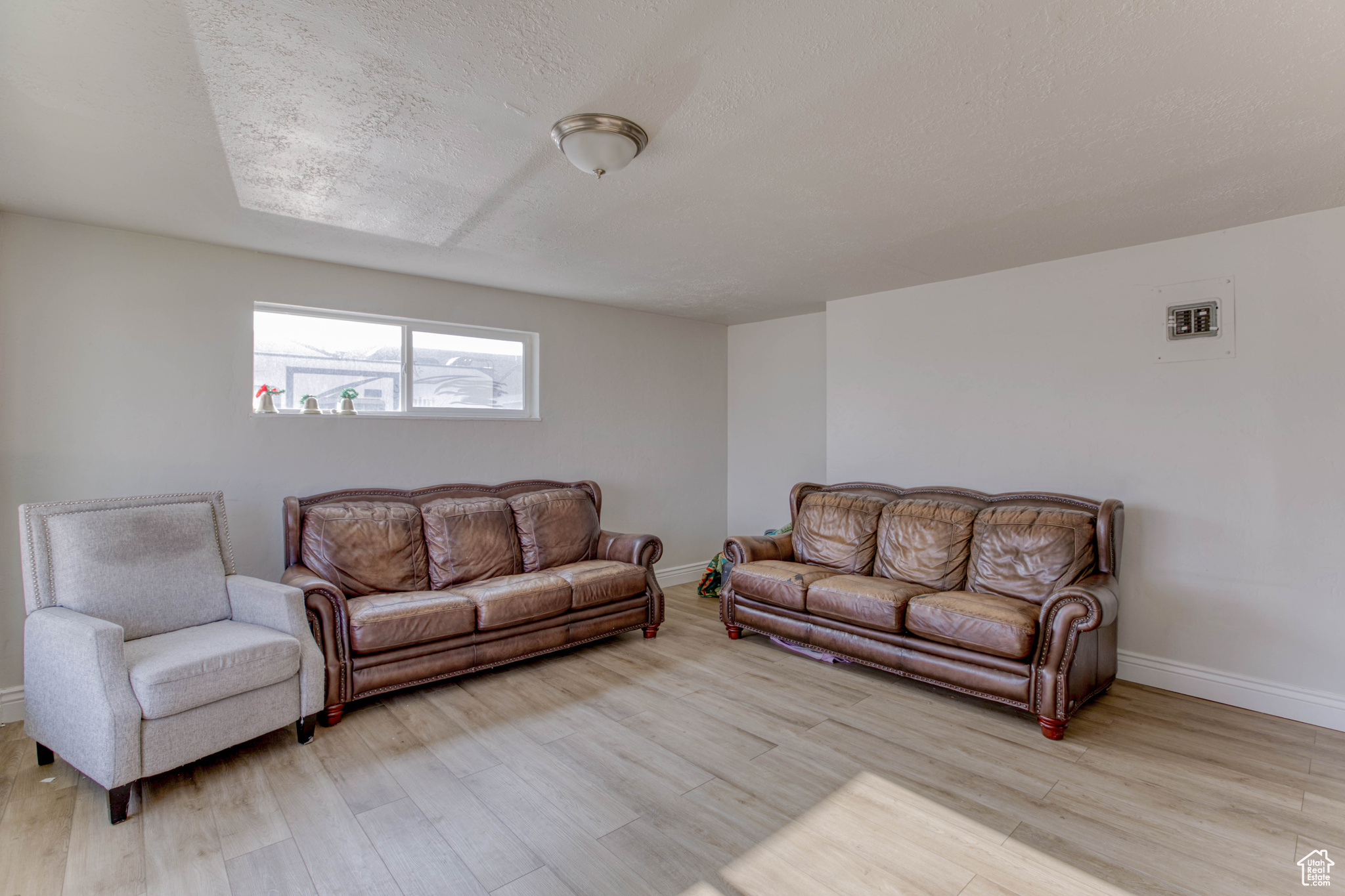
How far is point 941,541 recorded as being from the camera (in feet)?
12.5

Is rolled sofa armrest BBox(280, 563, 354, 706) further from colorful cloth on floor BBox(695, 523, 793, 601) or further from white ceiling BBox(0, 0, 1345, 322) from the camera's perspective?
colorful cloth on floor BBox(695, 523, 793, 601)

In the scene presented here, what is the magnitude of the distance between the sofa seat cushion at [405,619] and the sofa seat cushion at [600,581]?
66 centimetres

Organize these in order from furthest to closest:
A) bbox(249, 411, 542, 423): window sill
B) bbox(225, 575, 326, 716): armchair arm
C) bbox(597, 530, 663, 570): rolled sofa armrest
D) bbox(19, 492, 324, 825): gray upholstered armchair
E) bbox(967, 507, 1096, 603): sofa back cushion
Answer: bbox(597, 530, 663, 570): rolled sofa armrest, bbox(249, 411, 542, 423): window sill, bbox(967, 507, 1096, 603): sofa back cushion, bbox(225, 575, 326, 716): armchair arm, bbox(19, 492, 324, 825): gray upholstered armchair

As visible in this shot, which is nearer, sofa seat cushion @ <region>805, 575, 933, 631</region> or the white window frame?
sofa seat cushion @ <region>805, 575, 933, 631</region>

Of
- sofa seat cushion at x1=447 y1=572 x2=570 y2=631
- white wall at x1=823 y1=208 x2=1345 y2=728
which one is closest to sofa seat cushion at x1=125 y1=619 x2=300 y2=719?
sofa seat cushion at x1=447 y1=572 x2=570 y2=631

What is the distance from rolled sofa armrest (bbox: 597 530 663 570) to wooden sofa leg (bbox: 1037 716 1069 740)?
2.36m

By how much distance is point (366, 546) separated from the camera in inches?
141

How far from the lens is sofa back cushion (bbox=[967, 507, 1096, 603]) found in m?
3.32

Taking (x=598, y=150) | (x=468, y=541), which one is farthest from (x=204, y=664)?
(x=598, y=150)

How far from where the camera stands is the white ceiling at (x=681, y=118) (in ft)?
5.21

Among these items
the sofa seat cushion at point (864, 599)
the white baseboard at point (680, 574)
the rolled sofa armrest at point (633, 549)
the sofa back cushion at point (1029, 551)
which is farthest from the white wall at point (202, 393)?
the sofa back cushion at point (1029, 551)

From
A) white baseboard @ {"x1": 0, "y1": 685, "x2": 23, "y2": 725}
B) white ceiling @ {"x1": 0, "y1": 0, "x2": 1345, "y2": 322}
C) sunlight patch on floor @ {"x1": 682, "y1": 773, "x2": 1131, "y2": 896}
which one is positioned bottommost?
sunlight patch on floor @ {"x1": 682, "y1": 773, "x2": 1131, "y2": 896}

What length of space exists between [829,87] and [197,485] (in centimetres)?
369

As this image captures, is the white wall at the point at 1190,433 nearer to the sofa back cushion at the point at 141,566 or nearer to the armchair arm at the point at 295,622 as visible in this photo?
the armchair arm at the point at 295,622
